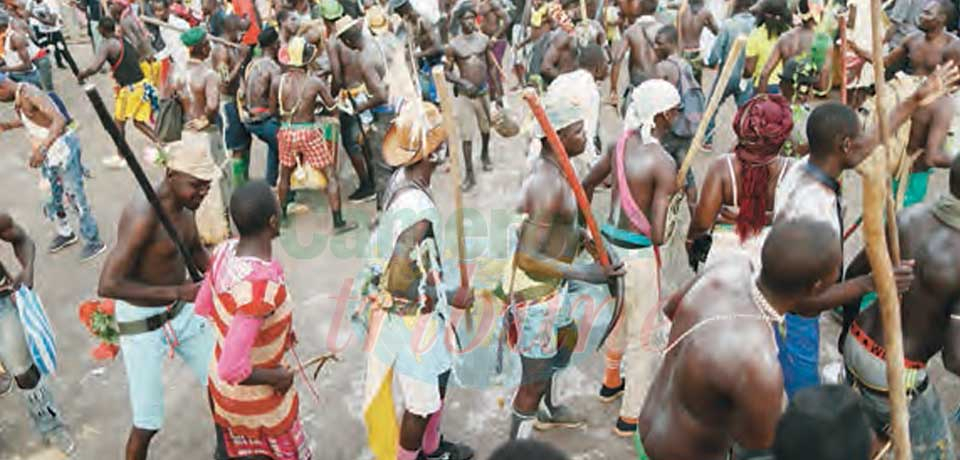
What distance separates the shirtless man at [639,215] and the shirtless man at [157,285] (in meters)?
2.12

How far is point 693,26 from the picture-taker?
371 inches

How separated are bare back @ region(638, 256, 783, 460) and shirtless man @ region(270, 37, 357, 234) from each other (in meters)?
5.05

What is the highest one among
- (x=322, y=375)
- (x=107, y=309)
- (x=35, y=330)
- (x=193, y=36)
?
(x=193, y=36)

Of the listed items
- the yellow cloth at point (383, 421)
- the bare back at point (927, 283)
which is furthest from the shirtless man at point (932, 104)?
the yellow cloth at point (383, 421)

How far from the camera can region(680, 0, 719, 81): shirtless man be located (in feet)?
30.8

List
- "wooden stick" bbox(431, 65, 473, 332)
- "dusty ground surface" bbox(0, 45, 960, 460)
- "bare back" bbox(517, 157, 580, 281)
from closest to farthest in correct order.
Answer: "wooden stick" bbox(431, 65, 473, 332) < "bare back" bbox(517, 157, 580, 281) < "dusty ground surface" bbox(0, 45, 960, 460)

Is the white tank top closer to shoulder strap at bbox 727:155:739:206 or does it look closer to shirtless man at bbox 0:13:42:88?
shirtless man at bbox 0:13:42:88

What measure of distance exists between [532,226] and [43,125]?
15.4 ft

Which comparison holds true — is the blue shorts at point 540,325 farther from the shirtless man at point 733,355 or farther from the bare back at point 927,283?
the bare back at point 927,283

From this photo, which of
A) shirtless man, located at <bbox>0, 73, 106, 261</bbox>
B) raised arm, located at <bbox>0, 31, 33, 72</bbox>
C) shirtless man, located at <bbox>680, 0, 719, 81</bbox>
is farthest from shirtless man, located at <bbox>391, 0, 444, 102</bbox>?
raised arm, located at <bbox>0, 31, 33, 72</bbox>

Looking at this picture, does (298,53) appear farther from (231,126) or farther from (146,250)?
(146,250)

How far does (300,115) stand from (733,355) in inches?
218

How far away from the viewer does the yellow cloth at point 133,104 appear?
27.1 feet

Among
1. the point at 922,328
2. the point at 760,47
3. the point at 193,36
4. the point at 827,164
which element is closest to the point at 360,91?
the point at 193,36
